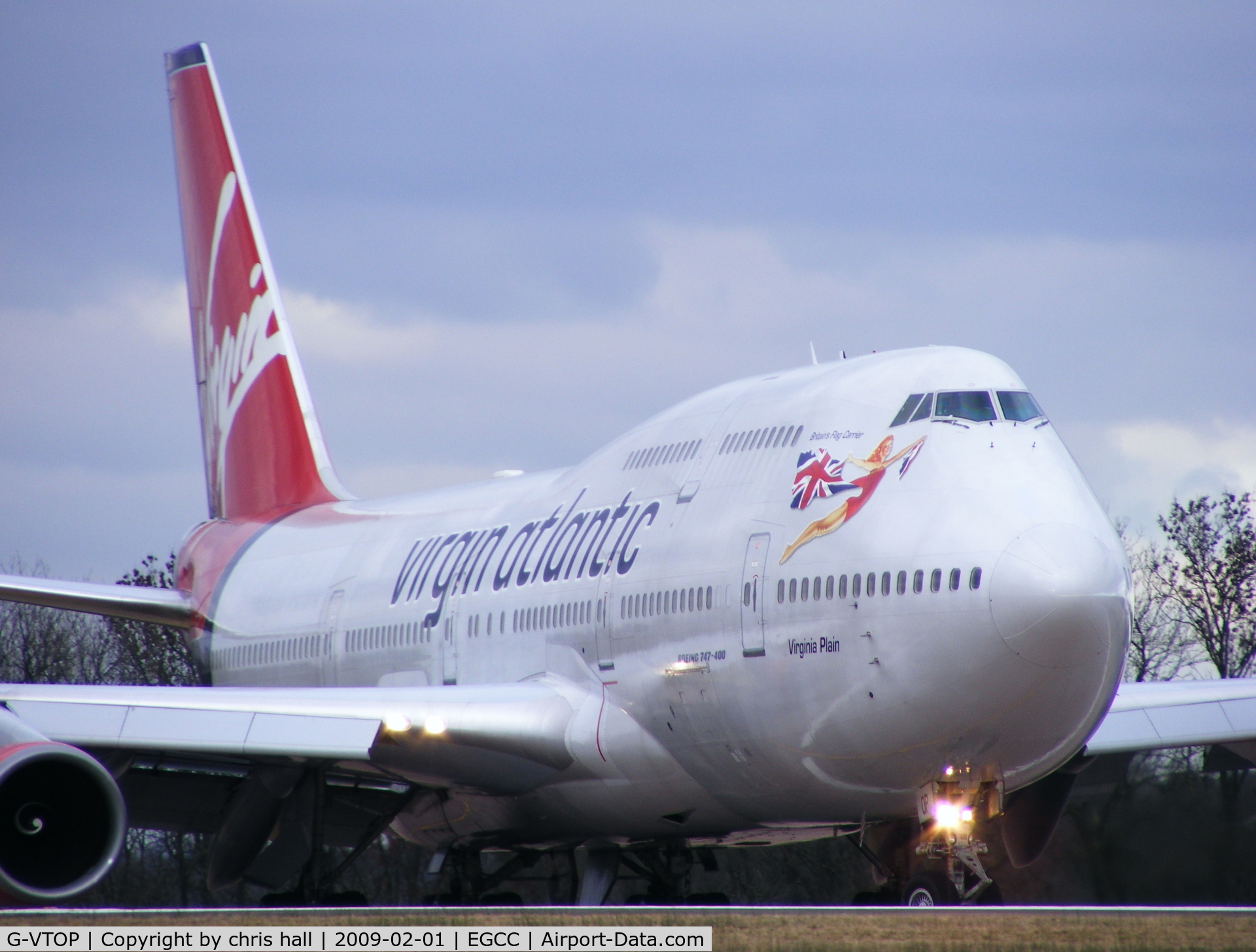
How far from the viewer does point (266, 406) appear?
27.2 metres

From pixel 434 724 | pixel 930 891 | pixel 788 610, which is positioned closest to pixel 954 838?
pixel 930 891

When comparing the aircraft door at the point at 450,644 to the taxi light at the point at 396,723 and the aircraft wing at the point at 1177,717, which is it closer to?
the taxi light at the point at 396,723

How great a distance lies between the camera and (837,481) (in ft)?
46.4

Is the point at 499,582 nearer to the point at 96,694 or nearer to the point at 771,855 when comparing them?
the point at 96,694

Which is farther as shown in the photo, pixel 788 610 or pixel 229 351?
pixel 229 351

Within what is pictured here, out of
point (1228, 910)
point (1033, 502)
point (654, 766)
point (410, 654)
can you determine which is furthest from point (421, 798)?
point (1228, 910)

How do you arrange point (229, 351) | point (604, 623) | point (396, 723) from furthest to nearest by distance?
point (229, 351), point (604, 623), point (396, 723)

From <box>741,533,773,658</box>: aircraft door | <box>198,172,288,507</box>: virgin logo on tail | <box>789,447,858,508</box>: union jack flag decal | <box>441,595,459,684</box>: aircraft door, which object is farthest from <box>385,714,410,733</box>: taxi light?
<box>198,172,288,507</box>: virgin logo on tail

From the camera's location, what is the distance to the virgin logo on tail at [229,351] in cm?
2733

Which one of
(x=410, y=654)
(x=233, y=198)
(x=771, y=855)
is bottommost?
(x=771, y=855)

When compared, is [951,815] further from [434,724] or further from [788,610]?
[434,724]

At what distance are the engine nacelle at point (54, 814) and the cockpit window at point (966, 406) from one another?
258 inches

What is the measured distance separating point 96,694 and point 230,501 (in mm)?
12616

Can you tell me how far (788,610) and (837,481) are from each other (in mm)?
1059
